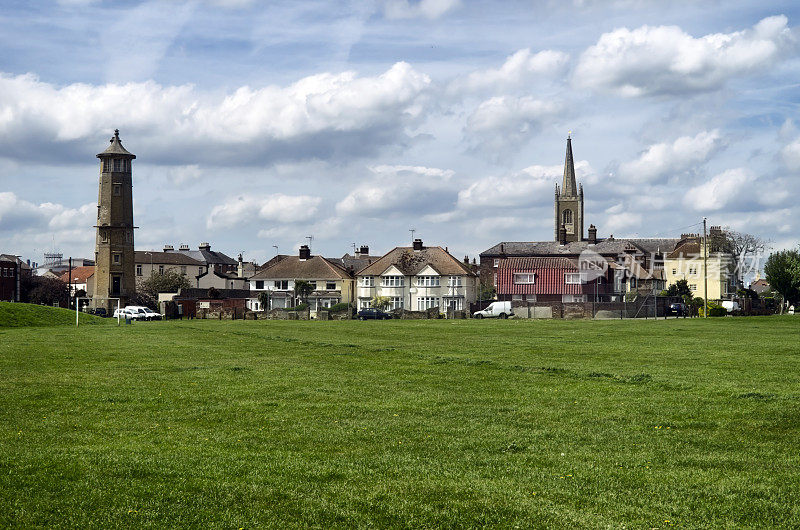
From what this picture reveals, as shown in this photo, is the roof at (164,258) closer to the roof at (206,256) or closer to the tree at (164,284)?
the roof at (206,256)

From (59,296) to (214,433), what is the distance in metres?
145

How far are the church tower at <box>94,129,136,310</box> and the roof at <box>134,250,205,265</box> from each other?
4769 cm

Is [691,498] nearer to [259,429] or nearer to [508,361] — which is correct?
[259,429]

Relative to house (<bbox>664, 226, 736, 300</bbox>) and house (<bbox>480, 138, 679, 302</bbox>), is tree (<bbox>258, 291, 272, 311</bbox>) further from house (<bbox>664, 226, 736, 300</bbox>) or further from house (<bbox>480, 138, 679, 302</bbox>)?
house (<bbox>664, 226, 736, 300</bbox>)

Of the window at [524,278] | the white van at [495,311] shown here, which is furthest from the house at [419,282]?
the white van at [495,311]

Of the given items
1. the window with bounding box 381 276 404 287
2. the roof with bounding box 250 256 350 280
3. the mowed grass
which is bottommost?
the mowed grass

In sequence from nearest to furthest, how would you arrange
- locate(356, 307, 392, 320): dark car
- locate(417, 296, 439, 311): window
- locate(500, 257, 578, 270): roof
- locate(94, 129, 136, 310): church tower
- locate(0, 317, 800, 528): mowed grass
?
1. locate(0, 317, 800, 528): mowed grass
2. locate(356, 307, 392, 320): dark car
3. locate(417, 296, 439, 311): window
4. locate(500, 257, 578, 270): roof
5. locate(94, 129, 136, 310): church tower

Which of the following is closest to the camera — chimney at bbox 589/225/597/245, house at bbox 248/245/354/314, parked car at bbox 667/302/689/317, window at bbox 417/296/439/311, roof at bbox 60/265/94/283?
parked car at bbox 667/302/689/317

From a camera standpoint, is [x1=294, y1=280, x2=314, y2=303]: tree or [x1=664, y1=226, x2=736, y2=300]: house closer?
[x1=294, y1=280, x2=314, y2=303]: tree

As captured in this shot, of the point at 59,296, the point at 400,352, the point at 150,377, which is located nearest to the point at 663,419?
the point at 150,377

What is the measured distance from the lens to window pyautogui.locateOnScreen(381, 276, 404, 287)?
126 metres

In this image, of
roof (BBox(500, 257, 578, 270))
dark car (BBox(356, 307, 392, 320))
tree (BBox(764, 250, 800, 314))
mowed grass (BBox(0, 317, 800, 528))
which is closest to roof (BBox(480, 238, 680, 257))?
roof (BBox(500, 257, 578, 270))

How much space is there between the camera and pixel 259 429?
15477 millimetres

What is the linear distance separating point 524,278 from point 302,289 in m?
33.6
